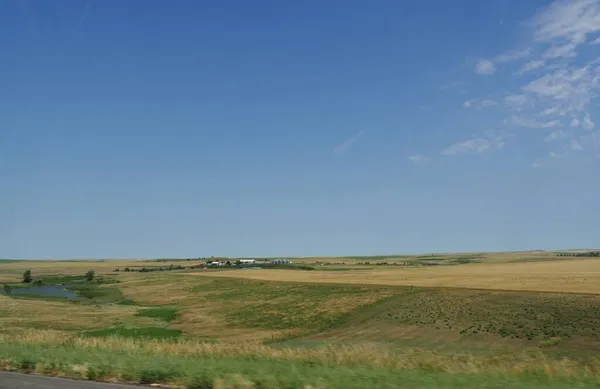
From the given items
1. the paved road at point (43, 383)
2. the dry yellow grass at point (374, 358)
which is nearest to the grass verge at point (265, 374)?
the dry yellow grass at point (374, 358)

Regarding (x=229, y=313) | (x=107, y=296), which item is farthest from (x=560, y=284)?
(x=107, y=296)

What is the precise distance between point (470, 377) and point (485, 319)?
43581mm

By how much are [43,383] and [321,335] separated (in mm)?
44371

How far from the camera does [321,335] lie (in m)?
56.3

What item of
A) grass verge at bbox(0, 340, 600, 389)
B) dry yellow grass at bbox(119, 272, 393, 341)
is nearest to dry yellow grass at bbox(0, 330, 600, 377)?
grass verge at bbox(0, 340, 600, 389)

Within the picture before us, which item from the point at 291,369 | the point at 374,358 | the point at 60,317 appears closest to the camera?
the point at 291,369

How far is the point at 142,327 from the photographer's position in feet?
205

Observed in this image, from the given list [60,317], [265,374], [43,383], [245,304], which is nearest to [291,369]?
[265,374]

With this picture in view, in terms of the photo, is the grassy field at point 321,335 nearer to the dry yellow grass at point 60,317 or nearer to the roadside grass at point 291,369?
the roadside grass at point 291,369

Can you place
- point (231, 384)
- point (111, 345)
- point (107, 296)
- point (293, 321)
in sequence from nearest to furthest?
1. point (231, 384)
2. point (111, 345)
3. point (293, 321)
4. point (107, 296)

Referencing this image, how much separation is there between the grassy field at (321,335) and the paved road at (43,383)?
909 millimetres

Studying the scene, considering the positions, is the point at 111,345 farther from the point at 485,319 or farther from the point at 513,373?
the point at 485,319

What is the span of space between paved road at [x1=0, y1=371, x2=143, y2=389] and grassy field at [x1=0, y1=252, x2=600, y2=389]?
2.98ft

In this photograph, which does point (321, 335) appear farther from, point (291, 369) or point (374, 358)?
point (291, 369)
